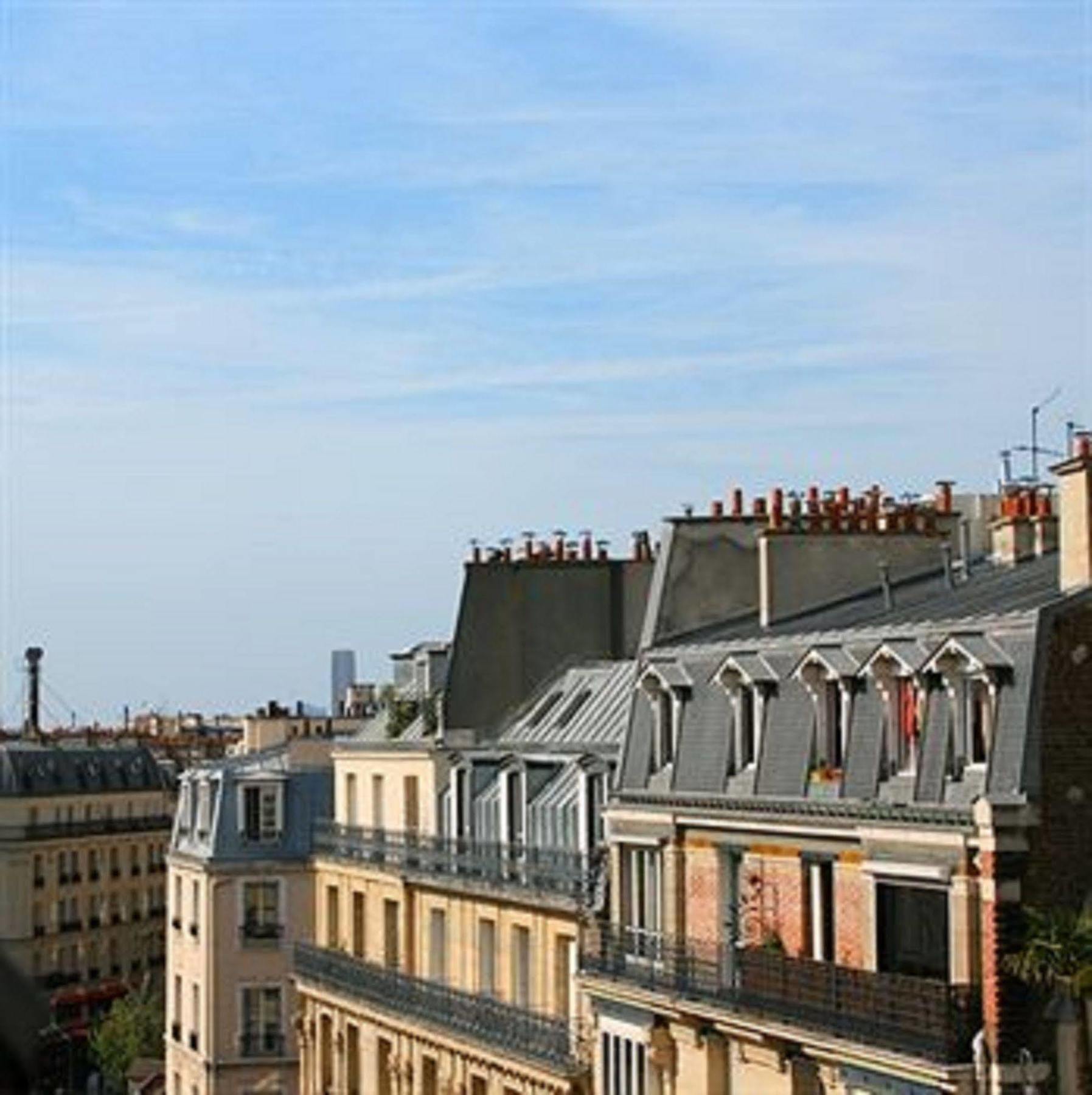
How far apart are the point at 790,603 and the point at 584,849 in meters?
5.77

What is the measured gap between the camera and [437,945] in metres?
44.8

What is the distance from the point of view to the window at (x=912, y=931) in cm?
2439

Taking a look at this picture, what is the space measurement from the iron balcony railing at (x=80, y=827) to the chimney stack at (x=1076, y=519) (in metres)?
81.8

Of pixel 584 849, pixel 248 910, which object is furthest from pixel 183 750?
pixel 584 849

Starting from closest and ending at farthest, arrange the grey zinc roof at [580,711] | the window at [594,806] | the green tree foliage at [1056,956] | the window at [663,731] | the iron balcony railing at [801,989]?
the green tree foliage at [1056,956]
the iron balcony railing at [801,989]
the window at [663,731]
the window at [594,806]
the grey zinc roof at [580,711]

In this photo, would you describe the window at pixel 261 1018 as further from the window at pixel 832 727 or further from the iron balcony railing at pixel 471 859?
the window at pixel 832 727

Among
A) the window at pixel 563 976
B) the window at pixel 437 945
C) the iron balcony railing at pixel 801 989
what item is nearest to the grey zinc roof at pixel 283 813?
the window at pixel 437 945

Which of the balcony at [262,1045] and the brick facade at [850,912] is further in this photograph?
the balcony at [262,1045]

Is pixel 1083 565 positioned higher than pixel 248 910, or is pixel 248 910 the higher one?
pixel 1083 565

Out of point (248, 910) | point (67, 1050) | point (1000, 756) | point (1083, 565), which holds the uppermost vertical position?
point (1083, 565)

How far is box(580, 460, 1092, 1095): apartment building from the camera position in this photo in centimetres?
2309

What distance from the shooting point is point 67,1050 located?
310ft

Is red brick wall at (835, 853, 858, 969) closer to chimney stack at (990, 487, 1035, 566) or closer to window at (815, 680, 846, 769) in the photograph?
window at (815, 680, 846, 769)

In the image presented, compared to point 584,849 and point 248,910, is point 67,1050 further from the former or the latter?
point 584,849
